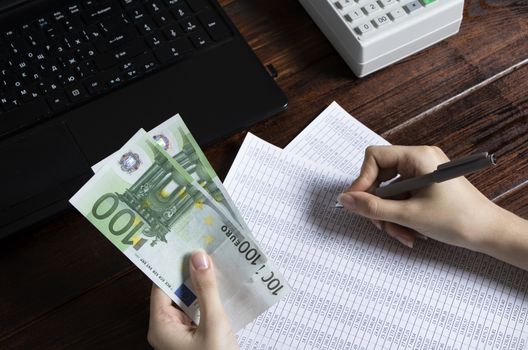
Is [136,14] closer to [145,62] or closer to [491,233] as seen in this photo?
[145,62]

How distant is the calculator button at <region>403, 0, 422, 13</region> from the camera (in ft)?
2.32

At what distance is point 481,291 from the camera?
632mm

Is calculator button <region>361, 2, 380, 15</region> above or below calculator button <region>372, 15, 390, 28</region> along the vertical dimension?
above

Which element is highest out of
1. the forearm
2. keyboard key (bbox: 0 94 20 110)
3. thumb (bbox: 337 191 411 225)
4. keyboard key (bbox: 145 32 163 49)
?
keyboard key (bbox: 0 94 20 110)

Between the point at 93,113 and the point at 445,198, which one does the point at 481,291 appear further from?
the point at 93,113

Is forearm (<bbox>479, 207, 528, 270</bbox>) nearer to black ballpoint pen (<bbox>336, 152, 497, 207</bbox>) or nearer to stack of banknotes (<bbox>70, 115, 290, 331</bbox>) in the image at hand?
black ballpoint pen (<bbox>336, 152, 497, 207</bbox>)

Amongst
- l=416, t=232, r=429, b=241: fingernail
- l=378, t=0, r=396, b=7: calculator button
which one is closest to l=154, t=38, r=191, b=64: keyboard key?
l=378, t=0, r=396, b=7: calculator button

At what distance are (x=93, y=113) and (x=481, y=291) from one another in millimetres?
436

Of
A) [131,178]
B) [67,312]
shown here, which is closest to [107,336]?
[67,312]

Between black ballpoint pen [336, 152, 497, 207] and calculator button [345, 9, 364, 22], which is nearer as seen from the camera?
black ballpoint pen [336, 152, 497, 207]

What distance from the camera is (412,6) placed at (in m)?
0.71

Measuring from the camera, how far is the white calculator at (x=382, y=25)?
0.70m

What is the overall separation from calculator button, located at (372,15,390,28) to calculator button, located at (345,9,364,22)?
0.02m

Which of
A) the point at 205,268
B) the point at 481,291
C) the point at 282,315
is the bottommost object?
the point at 481,291
